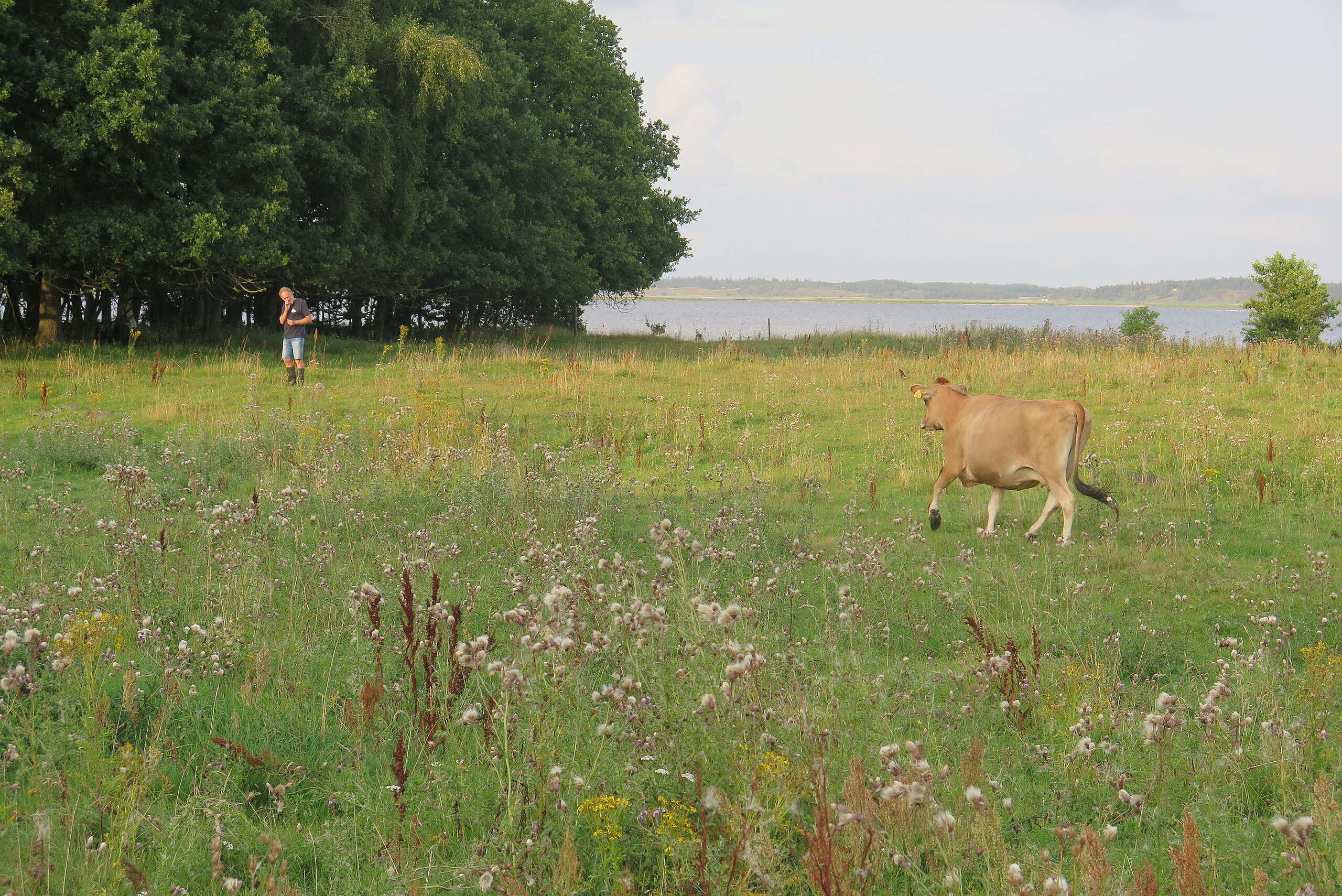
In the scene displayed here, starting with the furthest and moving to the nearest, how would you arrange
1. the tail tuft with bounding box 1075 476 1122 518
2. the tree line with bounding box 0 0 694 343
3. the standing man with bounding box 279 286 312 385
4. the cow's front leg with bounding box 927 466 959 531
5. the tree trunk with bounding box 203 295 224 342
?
1. the tree trunk with bounding box 203 295 224 342
2. the tree line with bounding box 0 0 694 343
3. the standing man with bounding box 279 286 312 385
4. the cow's front leg with bounding box 927 466 959 531
5. the tail tuft with bounding box 1075 476 1122 518

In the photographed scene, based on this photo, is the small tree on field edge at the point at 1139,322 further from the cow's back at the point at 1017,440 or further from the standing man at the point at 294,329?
the cow's back at the point at 1017,440

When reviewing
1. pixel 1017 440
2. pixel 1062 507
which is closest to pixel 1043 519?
pixel 1062 507

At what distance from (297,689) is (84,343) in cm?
2480

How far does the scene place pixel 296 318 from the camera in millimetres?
21000

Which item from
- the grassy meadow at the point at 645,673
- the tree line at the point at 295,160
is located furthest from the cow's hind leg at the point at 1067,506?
the tree line at the point at 295,160

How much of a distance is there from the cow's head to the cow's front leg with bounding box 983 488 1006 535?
112cm

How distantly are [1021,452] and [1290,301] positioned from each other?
47.1 metres

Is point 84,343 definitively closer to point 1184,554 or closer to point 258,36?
point 258,36

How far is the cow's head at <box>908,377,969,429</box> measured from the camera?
12367 millimetres

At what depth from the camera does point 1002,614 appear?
315 inches

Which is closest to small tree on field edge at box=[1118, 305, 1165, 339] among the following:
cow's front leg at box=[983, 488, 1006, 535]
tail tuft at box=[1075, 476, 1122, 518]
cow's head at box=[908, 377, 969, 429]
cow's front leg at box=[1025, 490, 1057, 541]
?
cow's head at box=[908, 377, 969, 429]

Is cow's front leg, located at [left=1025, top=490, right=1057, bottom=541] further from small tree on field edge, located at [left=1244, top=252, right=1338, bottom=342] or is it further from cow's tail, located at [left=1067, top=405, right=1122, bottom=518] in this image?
small tree on field edge, located at [left=1244, top=252, right=1338, bottom=342]

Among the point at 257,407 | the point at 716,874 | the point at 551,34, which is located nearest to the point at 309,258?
the point at 257,407

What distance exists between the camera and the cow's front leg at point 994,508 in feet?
36.0
